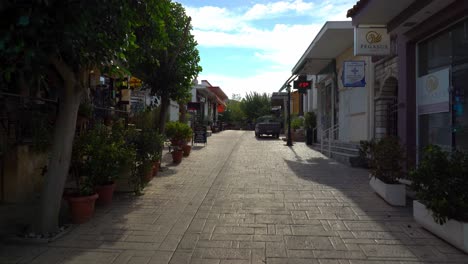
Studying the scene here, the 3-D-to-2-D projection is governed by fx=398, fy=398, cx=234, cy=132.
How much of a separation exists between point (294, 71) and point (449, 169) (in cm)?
1495

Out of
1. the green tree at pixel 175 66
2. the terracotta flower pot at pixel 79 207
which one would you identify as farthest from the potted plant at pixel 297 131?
the terracotta flower pot at pixel 79 207

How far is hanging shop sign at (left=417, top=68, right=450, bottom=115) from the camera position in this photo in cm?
754

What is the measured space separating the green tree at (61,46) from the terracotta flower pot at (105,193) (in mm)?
1421

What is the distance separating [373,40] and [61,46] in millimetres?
7200

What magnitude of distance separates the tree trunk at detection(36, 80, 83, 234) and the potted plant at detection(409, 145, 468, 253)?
4574mm

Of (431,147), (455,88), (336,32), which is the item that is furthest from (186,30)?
(431,147)

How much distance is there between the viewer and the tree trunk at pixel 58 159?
502cm

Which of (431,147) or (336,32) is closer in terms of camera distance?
(431,147)

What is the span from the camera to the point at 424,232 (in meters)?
5.27

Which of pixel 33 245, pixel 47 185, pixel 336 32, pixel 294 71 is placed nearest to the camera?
pixel 33 245

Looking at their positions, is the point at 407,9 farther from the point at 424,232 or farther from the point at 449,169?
the point at 424,232

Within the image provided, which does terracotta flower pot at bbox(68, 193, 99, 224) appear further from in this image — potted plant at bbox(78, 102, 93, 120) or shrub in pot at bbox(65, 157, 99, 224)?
potted plant at bbox(78, 102, 93, 120)

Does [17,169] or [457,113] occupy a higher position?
[457,113]

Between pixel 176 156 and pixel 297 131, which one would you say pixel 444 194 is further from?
pixel 297 131
